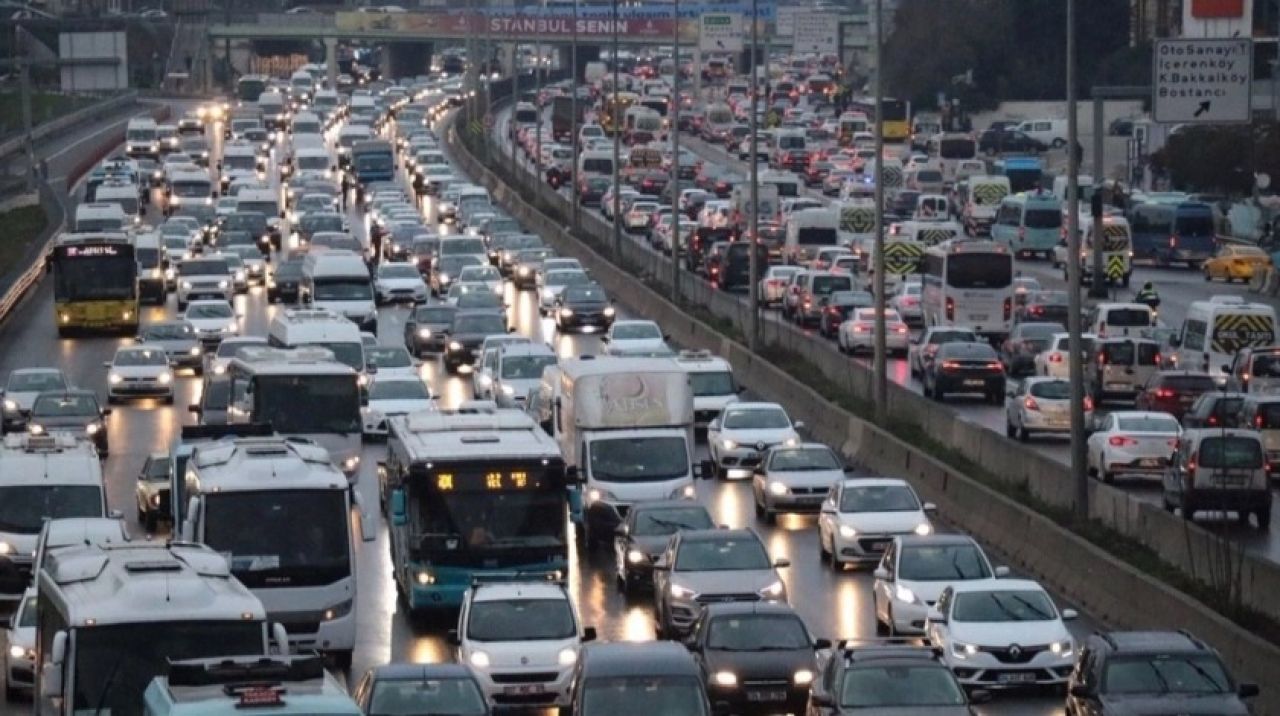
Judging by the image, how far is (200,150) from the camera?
5246 inches

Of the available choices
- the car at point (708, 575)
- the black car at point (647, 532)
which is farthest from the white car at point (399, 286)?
the car at point (708, 575)

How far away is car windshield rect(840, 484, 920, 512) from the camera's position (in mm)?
37469

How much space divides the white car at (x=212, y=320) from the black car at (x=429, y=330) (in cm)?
385

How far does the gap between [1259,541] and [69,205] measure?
250ft

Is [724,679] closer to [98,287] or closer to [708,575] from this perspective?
[708,575]

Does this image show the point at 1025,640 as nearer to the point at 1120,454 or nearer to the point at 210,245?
the point at 1120,454

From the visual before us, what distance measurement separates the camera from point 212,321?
65875 millimetres

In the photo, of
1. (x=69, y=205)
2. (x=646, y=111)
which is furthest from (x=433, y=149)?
(x=69, y=205)

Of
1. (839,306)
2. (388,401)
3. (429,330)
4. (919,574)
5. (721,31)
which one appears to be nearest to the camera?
(919,574)

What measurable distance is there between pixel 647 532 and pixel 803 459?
23.7 ft

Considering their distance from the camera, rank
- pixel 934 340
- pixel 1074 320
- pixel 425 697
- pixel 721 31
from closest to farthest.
Result: pixel 425 697, pixel 1074 320, pixel 934 340, pixel 721 31

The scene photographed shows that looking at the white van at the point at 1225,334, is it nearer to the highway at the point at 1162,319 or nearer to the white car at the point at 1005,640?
the highway at the point at 1162,319

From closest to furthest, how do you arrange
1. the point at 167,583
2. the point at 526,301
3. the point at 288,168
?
the point at 167,583 → the point at 526,301 → the point at 288,168

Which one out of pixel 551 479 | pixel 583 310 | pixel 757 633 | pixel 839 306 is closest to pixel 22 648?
pixel 551 479
